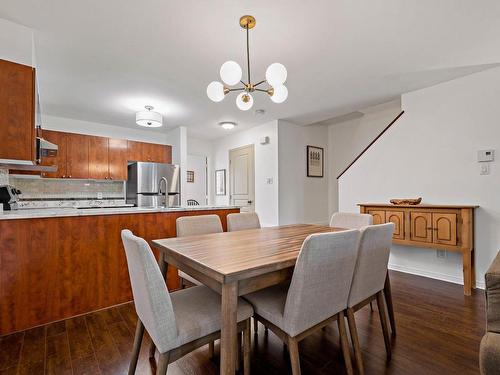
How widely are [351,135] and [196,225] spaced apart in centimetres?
416

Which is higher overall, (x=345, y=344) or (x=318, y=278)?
(x=318, y=278)

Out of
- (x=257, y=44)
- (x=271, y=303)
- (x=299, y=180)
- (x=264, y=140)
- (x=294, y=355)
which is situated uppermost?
(x=257, y=44)

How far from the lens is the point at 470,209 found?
2584mm

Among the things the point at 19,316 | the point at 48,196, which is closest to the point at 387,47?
the point at 19,316

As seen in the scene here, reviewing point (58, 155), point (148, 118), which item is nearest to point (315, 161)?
point (148, 118)

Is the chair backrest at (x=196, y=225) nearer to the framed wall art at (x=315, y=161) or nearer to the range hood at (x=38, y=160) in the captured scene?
the range hood at (x=38, y=160)

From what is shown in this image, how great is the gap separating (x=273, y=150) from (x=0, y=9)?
12.1ft

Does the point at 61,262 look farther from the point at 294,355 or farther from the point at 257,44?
the point at 257,44

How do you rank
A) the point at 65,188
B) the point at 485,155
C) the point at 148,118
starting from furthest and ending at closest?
the point at 65,188 < the point at 148,118 < the point at 485,155

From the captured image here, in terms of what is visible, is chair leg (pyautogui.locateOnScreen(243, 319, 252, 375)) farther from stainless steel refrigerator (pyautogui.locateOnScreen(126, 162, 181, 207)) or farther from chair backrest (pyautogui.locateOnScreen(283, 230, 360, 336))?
stainless steel refrigerator (pyautogui.locateOnScreen(126, 162, 181, 207))

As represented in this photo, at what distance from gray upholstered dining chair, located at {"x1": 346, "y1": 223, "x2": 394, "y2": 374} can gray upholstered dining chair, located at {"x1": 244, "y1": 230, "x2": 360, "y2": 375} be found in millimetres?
100

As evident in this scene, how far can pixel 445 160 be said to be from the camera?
9.84 feet

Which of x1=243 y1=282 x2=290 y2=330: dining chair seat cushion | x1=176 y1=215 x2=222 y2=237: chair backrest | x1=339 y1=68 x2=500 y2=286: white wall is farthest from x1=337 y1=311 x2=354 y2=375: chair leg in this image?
x1=339 y1=68 x2=500 y2=286: white wall

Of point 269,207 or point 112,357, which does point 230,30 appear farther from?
point 269,207
